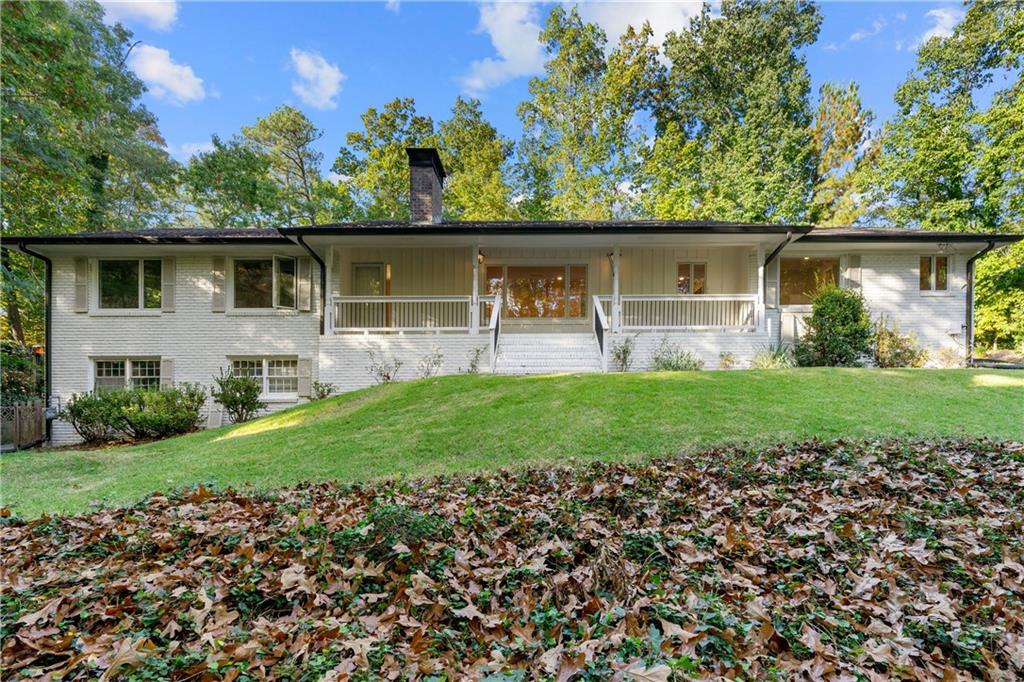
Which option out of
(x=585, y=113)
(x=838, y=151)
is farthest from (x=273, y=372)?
(x=838, y=151)

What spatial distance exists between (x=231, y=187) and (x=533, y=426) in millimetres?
22509

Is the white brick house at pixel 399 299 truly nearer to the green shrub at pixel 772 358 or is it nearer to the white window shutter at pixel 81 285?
the white window shutter at pixel 81 285

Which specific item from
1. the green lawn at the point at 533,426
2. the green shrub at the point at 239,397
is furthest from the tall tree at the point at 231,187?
the green lawn at the point at 533,426

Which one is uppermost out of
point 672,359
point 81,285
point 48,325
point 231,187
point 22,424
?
point 231,187

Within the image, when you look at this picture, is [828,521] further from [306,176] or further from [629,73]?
[306,176]

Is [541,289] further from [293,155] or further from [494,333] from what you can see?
[293,155]

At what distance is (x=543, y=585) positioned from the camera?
2533mm

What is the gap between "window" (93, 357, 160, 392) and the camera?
11.5 meters

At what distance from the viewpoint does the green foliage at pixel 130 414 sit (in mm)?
9719

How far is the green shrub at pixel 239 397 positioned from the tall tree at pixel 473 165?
1465 centimetres

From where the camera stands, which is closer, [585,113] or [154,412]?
[154,412]

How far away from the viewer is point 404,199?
23562 millimetres

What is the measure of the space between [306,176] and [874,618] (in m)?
29.7

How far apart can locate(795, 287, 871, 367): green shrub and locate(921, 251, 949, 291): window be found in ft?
10.7
